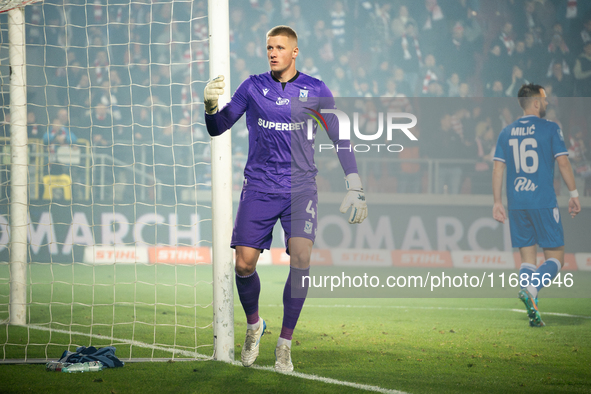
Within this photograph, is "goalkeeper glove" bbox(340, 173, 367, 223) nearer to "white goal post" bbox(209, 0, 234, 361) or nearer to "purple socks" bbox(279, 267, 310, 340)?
"purple socks" bbox(279, 267, 310, 340)

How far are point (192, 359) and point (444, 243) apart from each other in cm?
802

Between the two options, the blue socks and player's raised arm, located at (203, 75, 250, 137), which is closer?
player's raised arm, located at (203, 75, 250, 137)

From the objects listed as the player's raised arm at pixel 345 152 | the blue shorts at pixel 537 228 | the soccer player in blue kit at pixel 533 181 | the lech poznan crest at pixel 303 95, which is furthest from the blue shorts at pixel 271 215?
the blue shorts at pixel 537 228


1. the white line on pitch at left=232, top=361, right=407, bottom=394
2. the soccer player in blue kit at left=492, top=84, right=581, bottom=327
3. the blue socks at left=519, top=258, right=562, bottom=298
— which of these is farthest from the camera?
the soccer player in blue kit at left=492, top=84, right=581, bottom=327

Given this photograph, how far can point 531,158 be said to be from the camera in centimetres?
575

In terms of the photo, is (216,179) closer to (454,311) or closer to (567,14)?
(454,311)

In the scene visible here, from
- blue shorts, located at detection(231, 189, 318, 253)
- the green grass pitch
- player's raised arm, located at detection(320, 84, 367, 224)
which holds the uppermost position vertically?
player's raised arm, located at detection(320, 84, 367, 224)

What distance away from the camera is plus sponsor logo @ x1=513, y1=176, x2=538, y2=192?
5.69 metres

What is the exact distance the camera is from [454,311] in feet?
20.8

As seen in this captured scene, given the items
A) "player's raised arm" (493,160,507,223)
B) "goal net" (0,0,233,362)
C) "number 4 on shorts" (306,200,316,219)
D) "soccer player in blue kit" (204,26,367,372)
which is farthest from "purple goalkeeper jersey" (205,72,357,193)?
"player's raised arm" (493,160,507,223)

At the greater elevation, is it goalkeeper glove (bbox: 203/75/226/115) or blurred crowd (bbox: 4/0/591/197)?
blurred crowd (bbox: 4/0/591/197)

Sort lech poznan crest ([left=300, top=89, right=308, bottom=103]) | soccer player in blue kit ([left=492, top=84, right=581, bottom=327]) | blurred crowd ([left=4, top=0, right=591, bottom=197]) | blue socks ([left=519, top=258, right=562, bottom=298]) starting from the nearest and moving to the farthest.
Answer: lech poznan crest ([left=300, top=89, right=308, bottom=103])
blue socks ([left=519, top=258, right=562, bottom=298])
soccer player in blue kit ([left=492, top=84, right=581, bottom=327])
blurred crowd ([left=4, top=0, right=591, bottom=197])

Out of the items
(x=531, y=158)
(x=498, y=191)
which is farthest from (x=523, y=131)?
(x=498, y=191)

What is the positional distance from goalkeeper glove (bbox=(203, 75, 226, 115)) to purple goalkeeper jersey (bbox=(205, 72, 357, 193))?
0.28 feet
